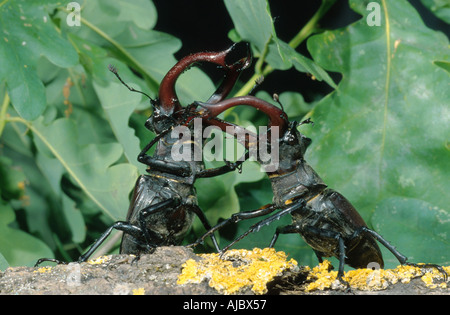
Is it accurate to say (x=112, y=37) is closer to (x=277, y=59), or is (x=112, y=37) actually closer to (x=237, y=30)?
(x=237, y=30)

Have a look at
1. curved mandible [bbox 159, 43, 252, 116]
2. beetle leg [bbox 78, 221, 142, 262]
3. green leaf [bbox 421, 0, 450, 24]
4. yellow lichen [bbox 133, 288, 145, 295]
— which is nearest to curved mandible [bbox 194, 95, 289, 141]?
curved mandible [bbox 159, 43, 252, 116]

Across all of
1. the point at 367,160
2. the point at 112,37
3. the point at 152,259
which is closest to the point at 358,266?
the point at 367,160

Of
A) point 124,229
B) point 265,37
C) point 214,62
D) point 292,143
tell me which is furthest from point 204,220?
point 265,37

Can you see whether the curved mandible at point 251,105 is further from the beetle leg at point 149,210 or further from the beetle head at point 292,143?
the beetle leg at point 149,210

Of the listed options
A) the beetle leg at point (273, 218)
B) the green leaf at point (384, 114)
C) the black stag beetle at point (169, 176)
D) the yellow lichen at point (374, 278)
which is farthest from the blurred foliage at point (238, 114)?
the yellow lichen at point (374, 278)

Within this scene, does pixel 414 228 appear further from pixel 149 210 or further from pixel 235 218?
pixel 149 210
